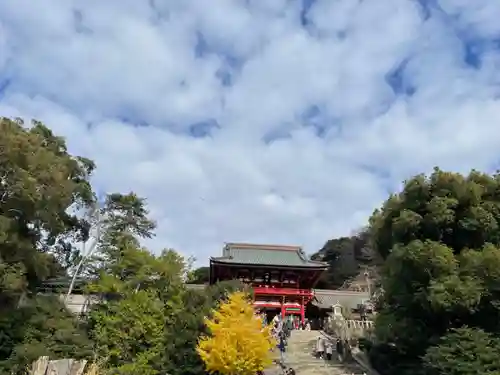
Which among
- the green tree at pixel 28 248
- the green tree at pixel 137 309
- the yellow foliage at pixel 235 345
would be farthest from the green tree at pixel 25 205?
the yellow foliage at pixel 235 345

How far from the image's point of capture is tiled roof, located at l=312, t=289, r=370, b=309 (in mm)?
39375

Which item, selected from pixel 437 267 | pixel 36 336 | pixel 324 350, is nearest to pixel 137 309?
pixel 36 336

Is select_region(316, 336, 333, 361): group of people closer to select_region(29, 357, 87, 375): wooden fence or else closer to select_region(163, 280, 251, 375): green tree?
select_region(163, 280, 251, 375): green tree

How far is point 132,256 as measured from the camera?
2128 centimetres

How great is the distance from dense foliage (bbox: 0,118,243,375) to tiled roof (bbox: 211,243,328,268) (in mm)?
15192

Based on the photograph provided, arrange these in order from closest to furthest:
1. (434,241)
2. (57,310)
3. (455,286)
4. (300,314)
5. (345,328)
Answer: (455,286), (434,241), (57,310), (345,328), (300,314)

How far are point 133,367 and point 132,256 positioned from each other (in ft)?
16.5

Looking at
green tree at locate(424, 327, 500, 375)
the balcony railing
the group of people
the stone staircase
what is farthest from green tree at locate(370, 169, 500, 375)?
the balcony railing

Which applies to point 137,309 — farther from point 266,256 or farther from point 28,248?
point 266,256

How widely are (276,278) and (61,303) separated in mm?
19075

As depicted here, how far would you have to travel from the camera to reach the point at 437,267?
15977mm

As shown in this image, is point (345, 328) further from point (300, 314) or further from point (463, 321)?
point (300, 314)

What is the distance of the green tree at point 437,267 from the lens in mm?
15430

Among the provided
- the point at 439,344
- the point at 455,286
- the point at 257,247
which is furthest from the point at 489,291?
the point at 257,247
